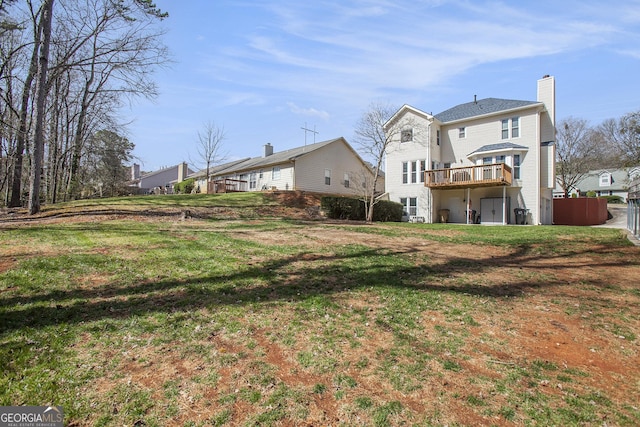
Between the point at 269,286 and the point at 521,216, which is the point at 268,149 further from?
the point at 269,286

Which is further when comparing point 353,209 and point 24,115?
point 353,209

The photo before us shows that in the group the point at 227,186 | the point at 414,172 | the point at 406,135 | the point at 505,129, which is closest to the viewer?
the point at 505,129

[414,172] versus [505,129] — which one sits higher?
[505,129]

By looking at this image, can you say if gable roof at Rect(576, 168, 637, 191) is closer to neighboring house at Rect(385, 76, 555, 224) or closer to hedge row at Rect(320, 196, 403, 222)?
neighboring house at Rect(385, 76, 555, 224)

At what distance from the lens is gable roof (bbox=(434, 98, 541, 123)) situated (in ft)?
70.2

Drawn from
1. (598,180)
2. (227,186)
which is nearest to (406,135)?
(227,186)

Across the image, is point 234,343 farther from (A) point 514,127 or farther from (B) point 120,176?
(B) point 120,176

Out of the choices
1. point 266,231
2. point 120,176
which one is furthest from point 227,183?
point 266,231

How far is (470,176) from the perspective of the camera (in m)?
21.0

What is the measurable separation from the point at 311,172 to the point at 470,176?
12.5m

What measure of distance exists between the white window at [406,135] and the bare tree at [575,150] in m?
18.9

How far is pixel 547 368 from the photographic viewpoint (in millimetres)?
3258

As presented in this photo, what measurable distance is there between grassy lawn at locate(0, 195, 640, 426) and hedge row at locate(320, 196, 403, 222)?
12.1m

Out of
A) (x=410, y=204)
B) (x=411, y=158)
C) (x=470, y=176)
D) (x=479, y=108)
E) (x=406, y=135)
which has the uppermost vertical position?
(x=479, y=108)
